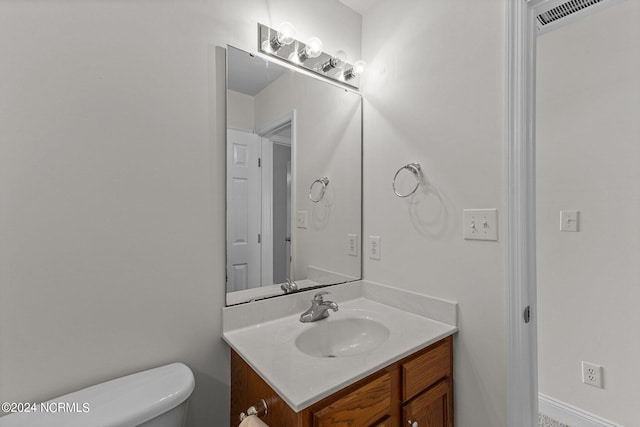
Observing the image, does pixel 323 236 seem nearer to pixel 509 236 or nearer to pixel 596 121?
pixel 509 236

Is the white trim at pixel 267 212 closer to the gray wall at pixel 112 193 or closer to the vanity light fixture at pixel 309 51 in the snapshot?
the gray wall at pixel 112 193

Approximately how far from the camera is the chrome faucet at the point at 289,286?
133cm

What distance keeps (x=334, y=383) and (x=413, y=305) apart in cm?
68

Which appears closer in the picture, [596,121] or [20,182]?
[20,182]

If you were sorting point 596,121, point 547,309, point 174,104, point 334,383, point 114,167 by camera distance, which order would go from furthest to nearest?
point 547,309
point 596,121
point 174,104
point 114,167
point 334,383

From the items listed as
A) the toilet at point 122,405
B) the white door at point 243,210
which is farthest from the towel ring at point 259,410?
the white door at point 243,210

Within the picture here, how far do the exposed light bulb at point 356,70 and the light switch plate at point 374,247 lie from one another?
89 cm

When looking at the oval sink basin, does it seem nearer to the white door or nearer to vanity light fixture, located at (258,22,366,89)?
the white door

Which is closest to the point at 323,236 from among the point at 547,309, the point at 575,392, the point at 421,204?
the point at 421,204

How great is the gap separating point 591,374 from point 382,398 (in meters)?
1.60

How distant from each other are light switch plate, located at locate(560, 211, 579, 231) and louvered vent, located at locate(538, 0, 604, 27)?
1.06m

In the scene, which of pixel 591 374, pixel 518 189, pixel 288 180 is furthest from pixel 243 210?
pixel 591 374

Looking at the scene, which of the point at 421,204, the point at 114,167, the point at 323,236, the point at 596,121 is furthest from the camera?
the point at 596,121

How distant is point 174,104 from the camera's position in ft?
3.42
